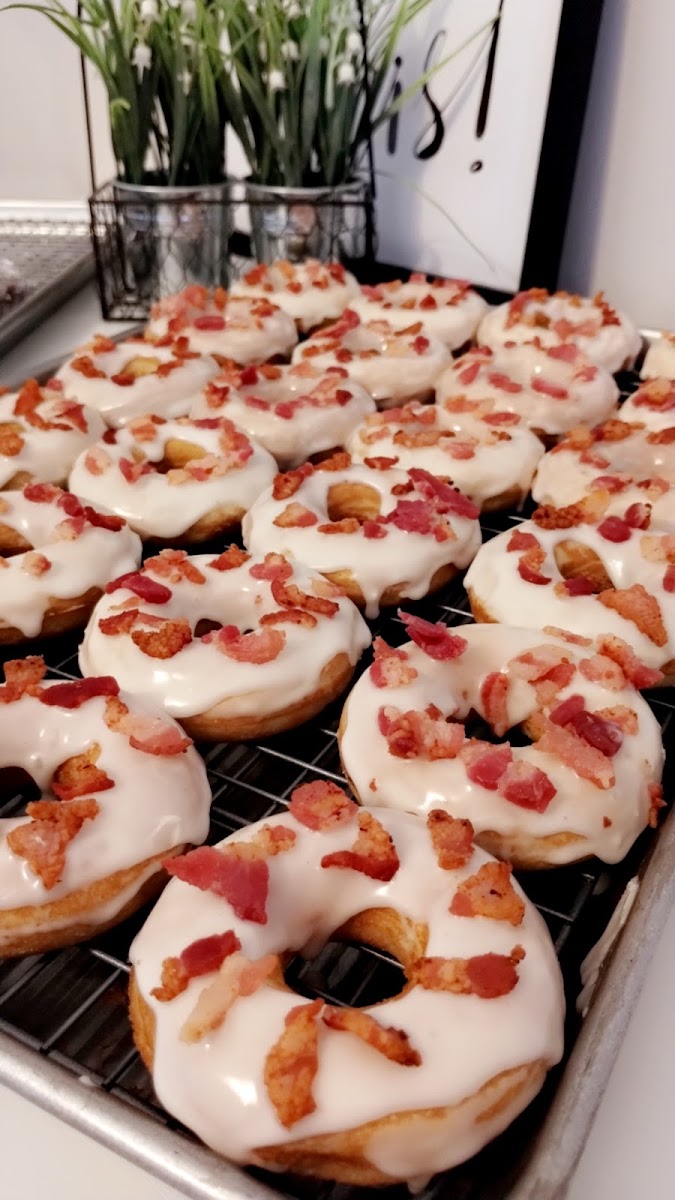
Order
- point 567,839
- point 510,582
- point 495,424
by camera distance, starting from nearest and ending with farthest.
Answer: point 567,839
point 510,582
point 495,424

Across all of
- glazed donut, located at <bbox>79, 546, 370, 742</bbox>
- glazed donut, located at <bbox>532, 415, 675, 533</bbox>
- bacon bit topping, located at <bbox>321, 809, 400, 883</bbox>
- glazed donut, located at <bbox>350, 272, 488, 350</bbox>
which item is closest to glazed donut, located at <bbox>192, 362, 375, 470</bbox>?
glazed donut, located at <bbox>350, 272, 488, 350</bbox>

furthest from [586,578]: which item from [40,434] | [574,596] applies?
[40,434]

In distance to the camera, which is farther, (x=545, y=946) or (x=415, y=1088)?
(x=545, y=946)

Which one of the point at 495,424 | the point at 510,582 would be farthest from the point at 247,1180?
the point at 495,424

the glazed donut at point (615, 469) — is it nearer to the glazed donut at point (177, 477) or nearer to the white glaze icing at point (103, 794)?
the glazed donut at point (177, 477)

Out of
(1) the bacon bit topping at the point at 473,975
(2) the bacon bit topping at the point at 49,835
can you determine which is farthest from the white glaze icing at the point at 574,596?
(2) the bacon bit topping at the point at 49,835

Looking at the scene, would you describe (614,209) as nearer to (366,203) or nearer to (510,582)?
(366,203)

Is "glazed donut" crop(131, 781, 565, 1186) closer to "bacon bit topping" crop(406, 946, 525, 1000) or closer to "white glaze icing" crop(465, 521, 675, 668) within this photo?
"bacon bit topping" crop(406, 946, 525, 1000)
